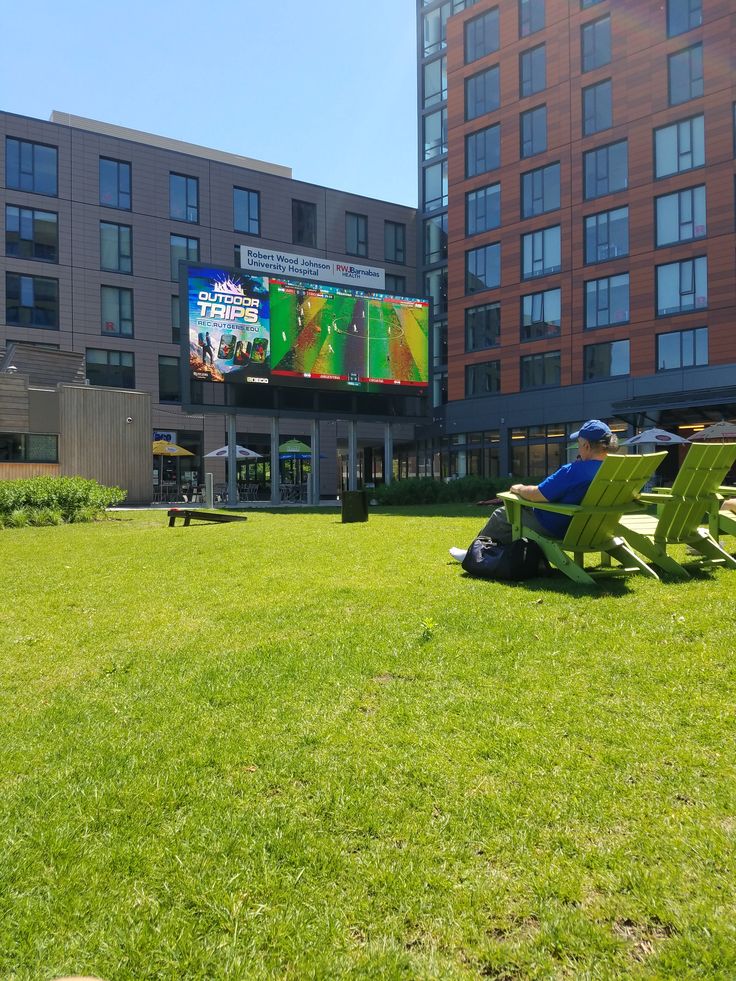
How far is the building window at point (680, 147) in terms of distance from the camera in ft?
103

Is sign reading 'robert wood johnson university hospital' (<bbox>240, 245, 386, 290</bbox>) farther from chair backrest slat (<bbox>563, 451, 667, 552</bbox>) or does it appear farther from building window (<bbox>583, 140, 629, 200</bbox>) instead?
chair backrest slat (<bbox>563, 451, 667, 552</bbox>)

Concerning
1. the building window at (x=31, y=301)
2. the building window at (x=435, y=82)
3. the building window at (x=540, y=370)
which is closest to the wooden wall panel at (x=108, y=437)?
the building window at (x=31, y=301)

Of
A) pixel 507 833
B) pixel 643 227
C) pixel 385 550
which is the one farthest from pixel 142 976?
pixel 643 227

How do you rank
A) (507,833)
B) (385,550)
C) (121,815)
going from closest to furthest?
Answer: (507,833) < (121,815) < (385,550)

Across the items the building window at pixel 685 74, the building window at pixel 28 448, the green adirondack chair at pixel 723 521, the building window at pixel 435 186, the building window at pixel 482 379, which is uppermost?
the building window at pixel 435 186

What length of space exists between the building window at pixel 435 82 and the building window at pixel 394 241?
26.9 ft

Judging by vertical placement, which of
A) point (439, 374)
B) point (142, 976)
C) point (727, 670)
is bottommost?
point (142, 976)

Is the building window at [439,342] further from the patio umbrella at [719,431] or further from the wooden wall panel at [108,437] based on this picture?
the wooden wall panel at [108,437]

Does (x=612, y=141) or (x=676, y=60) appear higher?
(x=676, y=60)

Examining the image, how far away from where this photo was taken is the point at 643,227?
3288cm

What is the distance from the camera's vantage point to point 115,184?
40.1 meters

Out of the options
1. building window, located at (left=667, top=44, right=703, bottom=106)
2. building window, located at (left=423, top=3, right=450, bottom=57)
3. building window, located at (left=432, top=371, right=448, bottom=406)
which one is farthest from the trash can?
building window, located at (left=423, top=3, right=450, bottom=57)

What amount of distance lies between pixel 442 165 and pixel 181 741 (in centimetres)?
4994

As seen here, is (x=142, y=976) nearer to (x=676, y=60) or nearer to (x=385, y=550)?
(x=385, y=550)
